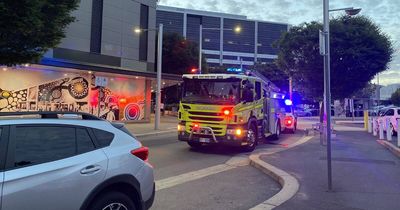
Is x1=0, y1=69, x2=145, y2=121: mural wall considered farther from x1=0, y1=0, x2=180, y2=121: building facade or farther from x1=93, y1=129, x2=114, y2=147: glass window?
x1=93, y1=129, x2=114, y2=147: glass window

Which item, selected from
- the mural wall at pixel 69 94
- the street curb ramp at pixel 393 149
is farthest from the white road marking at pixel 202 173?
the mural wall at pixel 69 94

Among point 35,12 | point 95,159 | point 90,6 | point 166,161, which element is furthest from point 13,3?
point 90,6

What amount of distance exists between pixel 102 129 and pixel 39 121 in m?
0.87

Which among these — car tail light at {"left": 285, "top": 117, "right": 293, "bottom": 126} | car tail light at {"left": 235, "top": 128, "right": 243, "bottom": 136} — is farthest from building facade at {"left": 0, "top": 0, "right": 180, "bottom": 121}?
car tail light at {"left": 235, "top": 128, "right": 243, "bottom": 136}

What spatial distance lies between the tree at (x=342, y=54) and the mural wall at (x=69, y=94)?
13.1 metres

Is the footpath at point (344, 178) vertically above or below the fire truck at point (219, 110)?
below

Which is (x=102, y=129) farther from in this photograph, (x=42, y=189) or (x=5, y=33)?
(x=5, y=33)

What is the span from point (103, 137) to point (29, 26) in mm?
8203

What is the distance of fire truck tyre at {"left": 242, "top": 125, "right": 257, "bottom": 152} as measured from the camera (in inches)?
597

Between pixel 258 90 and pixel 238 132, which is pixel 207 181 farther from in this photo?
pixel 258 90

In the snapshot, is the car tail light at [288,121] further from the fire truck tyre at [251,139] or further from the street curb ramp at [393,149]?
the fire truck tyre at [251,139]

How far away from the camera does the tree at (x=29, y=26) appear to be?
11.4m

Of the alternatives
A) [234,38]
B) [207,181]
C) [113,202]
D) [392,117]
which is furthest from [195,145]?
[234,38]

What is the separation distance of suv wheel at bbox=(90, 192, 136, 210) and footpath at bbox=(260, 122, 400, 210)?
3.08 m
